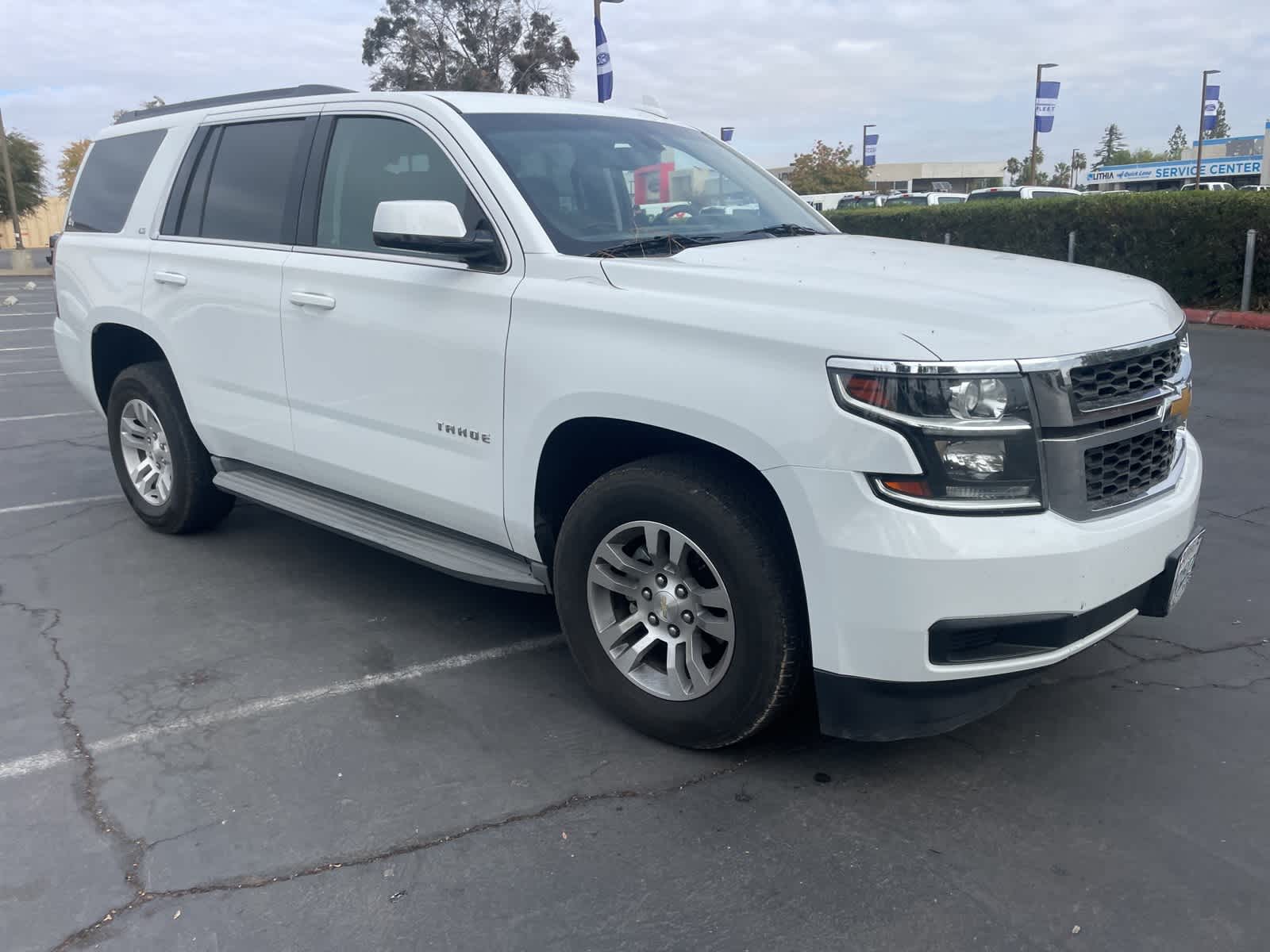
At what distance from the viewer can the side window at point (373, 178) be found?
3.92 meters

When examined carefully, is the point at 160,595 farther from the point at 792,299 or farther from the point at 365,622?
the point at 792,299

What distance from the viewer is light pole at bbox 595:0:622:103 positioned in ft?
57.0

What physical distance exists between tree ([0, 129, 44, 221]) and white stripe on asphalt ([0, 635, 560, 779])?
5137 cm

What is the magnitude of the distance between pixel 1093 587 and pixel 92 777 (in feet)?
9.67

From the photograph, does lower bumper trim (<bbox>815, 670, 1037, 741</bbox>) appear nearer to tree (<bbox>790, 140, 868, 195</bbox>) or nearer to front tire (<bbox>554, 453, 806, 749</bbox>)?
front tire (<bbox>554, 453, 806, 749</bbox>)

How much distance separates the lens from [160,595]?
4.88m

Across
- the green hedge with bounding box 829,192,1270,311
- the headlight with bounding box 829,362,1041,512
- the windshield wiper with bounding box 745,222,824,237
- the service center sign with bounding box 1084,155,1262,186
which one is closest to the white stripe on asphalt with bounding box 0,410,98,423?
the windshield wiper with bounding box 745,222,824,237

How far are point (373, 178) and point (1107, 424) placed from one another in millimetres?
2811

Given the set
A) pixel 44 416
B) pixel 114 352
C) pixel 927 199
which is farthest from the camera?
pixel 927 199

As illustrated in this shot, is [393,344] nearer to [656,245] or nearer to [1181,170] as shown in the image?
[656,245]

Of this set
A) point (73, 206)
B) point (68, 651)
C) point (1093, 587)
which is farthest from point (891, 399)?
point (73, 206)

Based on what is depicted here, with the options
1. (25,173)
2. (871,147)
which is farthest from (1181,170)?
(25,173)

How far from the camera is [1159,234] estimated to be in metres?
14.2

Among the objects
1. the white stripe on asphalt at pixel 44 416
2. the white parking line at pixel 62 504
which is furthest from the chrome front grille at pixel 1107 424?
the white stripe on asphalt at pixel 44 416
